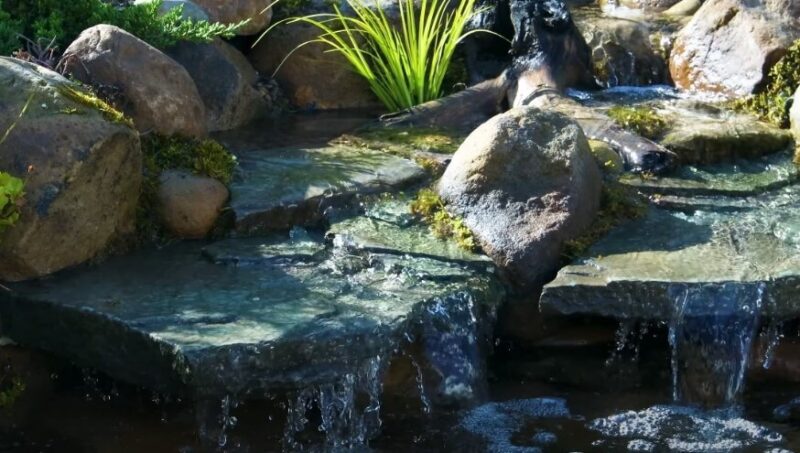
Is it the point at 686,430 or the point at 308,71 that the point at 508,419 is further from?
the point at 308,71

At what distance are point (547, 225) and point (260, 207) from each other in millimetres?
1556

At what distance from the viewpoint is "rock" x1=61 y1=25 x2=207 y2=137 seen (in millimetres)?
6469

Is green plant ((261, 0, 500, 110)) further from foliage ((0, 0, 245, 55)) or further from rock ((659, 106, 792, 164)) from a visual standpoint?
rock ((659, 106, 792, 164))

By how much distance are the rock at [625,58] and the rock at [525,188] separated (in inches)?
110

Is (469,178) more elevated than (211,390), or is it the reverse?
(469,178)

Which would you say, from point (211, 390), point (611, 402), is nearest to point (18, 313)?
point (211, 390)

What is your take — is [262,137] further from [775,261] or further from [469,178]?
[775,261]

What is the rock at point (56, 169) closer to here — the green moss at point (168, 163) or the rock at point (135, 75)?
the green moss at point (168, 163)

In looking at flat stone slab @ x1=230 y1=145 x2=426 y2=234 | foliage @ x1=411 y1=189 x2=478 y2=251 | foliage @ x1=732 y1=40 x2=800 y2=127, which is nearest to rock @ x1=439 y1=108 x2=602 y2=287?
foliage @ x1=411 y1=189 x2=478 y2=251

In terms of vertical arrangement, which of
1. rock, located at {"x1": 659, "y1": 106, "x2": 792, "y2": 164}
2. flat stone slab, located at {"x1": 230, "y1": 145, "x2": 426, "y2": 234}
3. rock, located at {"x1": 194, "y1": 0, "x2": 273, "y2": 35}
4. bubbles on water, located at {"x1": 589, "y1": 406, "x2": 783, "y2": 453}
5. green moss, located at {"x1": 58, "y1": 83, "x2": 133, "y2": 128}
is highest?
rock, located at {"x1": 194, "y1": 0, "x2": 273, "y2": 35}

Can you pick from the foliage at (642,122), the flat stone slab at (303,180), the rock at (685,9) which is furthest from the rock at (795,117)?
the rock at (685,9)

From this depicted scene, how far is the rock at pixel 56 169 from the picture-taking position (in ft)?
18.4

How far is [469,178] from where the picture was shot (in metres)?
6.37

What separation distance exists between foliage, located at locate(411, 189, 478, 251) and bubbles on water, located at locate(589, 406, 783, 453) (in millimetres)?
1197
